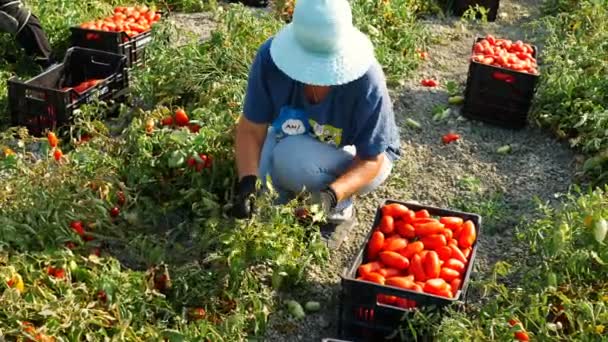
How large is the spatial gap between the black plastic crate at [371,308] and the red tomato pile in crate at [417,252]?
0.04 metres

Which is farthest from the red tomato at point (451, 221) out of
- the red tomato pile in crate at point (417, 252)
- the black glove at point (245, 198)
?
the black glove at point (245, 198)

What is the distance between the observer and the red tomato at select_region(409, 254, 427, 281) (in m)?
3.04

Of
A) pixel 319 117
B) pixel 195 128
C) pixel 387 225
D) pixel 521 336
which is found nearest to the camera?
pixel 521 336

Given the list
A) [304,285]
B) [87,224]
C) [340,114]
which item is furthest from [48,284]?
[340,114]

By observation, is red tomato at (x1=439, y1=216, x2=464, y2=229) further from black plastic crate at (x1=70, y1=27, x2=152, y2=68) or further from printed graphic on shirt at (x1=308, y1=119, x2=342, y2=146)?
black plastic crate at (x1=70, y1=27, x2=152, y2=68)

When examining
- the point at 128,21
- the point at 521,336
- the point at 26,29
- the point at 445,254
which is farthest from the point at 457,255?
the point at 26,29

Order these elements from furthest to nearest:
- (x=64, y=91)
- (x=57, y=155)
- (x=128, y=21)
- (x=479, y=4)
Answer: (x=479, y=4), (x=128, y=21), (x=64, y=91), (x=57, y=155)

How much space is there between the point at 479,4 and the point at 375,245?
12.3 ft

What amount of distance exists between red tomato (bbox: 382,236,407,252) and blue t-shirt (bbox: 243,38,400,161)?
0.36 m

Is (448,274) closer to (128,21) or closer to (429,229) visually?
(429,229)

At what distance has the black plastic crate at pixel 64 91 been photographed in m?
4.37

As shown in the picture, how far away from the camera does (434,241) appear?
A: 10.3 feet

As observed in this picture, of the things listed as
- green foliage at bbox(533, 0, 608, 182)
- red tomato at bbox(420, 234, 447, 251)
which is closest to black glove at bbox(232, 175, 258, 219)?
red tomato at bbox(420, 234, 447, 251)

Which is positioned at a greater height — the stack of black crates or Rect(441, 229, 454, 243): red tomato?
Rect(441, 229, 454, 243): red tomato
